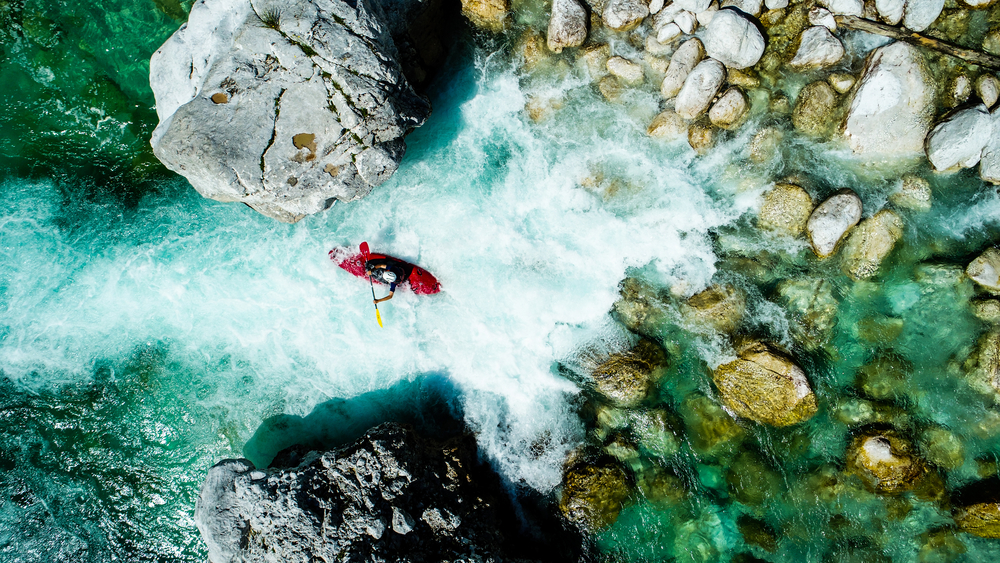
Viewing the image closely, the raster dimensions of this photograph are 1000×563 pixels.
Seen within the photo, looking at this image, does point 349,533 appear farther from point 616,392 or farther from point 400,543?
point 616,392

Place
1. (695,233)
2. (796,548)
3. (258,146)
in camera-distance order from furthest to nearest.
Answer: (695,233), (796,548), (258,146)

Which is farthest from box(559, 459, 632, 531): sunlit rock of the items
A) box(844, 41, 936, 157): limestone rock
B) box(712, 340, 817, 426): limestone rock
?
box(844, 41, 936, 157): limestone rock

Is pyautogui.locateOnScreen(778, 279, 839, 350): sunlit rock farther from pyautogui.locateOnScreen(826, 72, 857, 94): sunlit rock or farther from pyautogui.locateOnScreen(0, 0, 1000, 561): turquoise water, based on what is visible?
pyautogui.locateOnScreen(826, 72, 857, 94): sunlit rock

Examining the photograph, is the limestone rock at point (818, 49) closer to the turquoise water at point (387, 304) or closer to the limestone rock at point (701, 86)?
the limestone rock at point (701, 86)

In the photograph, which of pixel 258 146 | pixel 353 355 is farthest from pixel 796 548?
pixel 258 146

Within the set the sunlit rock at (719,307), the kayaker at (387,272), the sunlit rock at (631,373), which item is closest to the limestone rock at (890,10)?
the sunlit rock at (719,307)

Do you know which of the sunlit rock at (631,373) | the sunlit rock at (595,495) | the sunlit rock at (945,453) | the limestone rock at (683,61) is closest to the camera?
the sunlit rock at (945,453)
